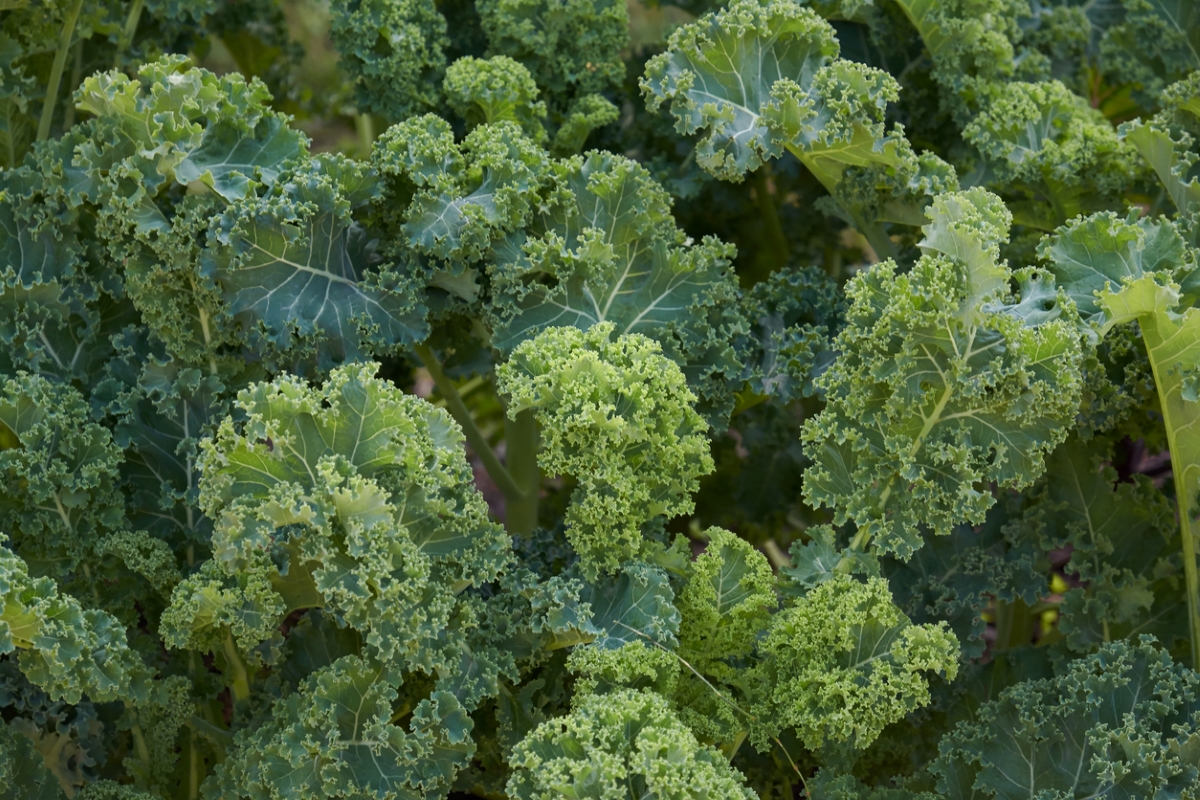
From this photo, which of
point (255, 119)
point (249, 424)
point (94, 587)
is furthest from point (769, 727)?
point (255, 119)

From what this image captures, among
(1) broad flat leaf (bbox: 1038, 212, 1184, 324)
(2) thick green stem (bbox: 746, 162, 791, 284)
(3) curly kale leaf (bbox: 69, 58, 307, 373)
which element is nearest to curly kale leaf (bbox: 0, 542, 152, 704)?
(3) curly kale leaf (bbox: 69, 58, 307, 373)

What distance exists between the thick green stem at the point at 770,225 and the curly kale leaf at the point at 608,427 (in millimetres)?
1622

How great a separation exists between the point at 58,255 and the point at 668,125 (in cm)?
186

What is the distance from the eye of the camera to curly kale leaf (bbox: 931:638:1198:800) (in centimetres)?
283

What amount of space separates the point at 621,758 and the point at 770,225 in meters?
2.51

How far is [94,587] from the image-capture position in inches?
127

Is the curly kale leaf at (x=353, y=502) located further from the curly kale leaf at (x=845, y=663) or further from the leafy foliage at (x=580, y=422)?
the curly kale leaf at (x=845, y=663)

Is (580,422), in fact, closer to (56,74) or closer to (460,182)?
(460,182)

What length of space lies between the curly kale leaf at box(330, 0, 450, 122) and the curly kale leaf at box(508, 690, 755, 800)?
1907mm

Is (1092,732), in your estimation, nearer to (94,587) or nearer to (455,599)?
(455,599)

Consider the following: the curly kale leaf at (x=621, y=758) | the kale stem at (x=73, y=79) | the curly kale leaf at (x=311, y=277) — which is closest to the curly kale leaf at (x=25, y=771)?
the curly kale leaf at (x=311, y=277)

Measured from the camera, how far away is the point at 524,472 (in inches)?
165

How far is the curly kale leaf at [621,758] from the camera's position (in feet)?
8.46

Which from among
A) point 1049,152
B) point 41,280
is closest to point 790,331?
point 1049,152
